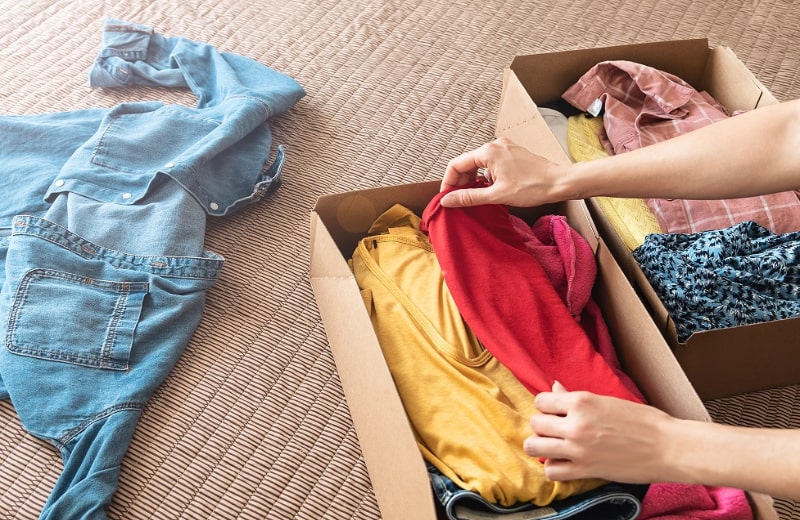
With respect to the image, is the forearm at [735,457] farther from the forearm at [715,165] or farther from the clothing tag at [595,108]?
the clothing tag at [595,108]

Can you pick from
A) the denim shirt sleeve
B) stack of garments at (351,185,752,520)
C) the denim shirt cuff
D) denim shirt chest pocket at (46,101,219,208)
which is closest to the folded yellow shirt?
stack of garments at (351,185,752,520)

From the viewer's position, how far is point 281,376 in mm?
976

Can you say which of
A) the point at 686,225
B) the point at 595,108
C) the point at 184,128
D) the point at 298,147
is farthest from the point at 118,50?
the point at 686,225

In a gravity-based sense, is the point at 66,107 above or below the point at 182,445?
above

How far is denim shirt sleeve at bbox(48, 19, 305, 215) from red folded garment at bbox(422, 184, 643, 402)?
0.37 meters

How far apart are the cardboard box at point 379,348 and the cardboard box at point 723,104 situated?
4 centimetres

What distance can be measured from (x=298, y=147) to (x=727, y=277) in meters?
0.71

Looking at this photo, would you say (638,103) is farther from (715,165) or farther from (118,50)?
(118,50)

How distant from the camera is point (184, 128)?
1.17m

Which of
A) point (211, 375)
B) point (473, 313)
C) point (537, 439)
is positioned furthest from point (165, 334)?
point (537, 439)

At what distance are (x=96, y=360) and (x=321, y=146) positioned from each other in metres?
0.53

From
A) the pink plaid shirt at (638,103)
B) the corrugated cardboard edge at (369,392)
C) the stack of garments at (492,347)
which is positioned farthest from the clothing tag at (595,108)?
the corrugated cardboard edge at (369,392)

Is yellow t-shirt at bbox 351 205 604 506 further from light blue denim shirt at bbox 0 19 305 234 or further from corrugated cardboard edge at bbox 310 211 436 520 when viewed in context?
light blue denim shirt at bbox 0 19 305 234

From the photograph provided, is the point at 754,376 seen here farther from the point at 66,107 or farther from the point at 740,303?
the point at 66,107
